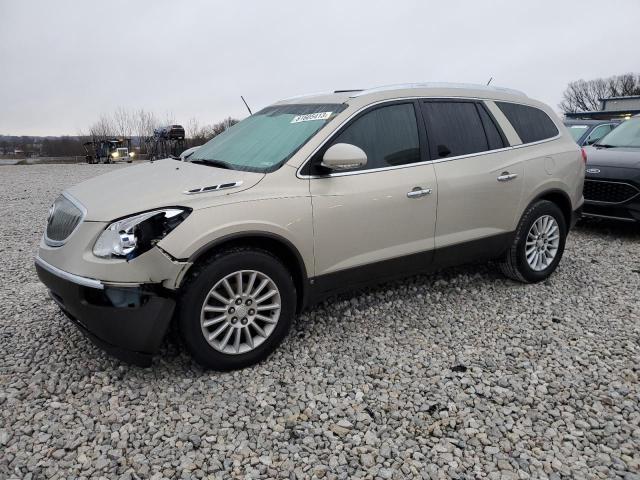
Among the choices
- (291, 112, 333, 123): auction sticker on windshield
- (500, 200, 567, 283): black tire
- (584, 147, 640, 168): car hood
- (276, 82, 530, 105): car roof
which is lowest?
(500, 200, 567, 283): black tire

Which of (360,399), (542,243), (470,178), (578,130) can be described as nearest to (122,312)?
(360,399)

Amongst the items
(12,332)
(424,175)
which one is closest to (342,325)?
(424,175)

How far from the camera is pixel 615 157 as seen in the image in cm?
686

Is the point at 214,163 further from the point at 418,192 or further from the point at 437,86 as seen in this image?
the point at 437,86

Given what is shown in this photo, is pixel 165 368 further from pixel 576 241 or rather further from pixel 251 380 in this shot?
pixel 576 241

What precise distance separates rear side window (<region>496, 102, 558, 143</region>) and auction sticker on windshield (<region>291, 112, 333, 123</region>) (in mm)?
1819

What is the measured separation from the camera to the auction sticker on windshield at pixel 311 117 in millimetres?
3527

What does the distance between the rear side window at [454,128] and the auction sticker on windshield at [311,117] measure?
0.88 metres

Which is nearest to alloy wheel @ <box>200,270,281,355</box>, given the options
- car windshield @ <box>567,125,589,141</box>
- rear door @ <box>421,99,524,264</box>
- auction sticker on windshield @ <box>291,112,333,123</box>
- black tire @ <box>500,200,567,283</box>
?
auction sticker on windshield @ <box>291,112,333,123</box>

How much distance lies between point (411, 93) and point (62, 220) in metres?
2.75

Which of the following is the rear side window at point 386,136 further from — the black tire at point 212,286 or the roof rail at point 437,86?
the black tire at point 212,286

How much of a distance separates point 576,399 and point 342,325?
5.60 feet

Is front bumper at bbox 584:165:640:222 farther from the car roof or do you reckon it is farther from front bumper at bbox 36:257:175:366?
front bumper at bbox 36:257:175:366

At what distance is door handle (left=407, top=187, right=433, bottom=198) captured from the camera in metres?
3.63
